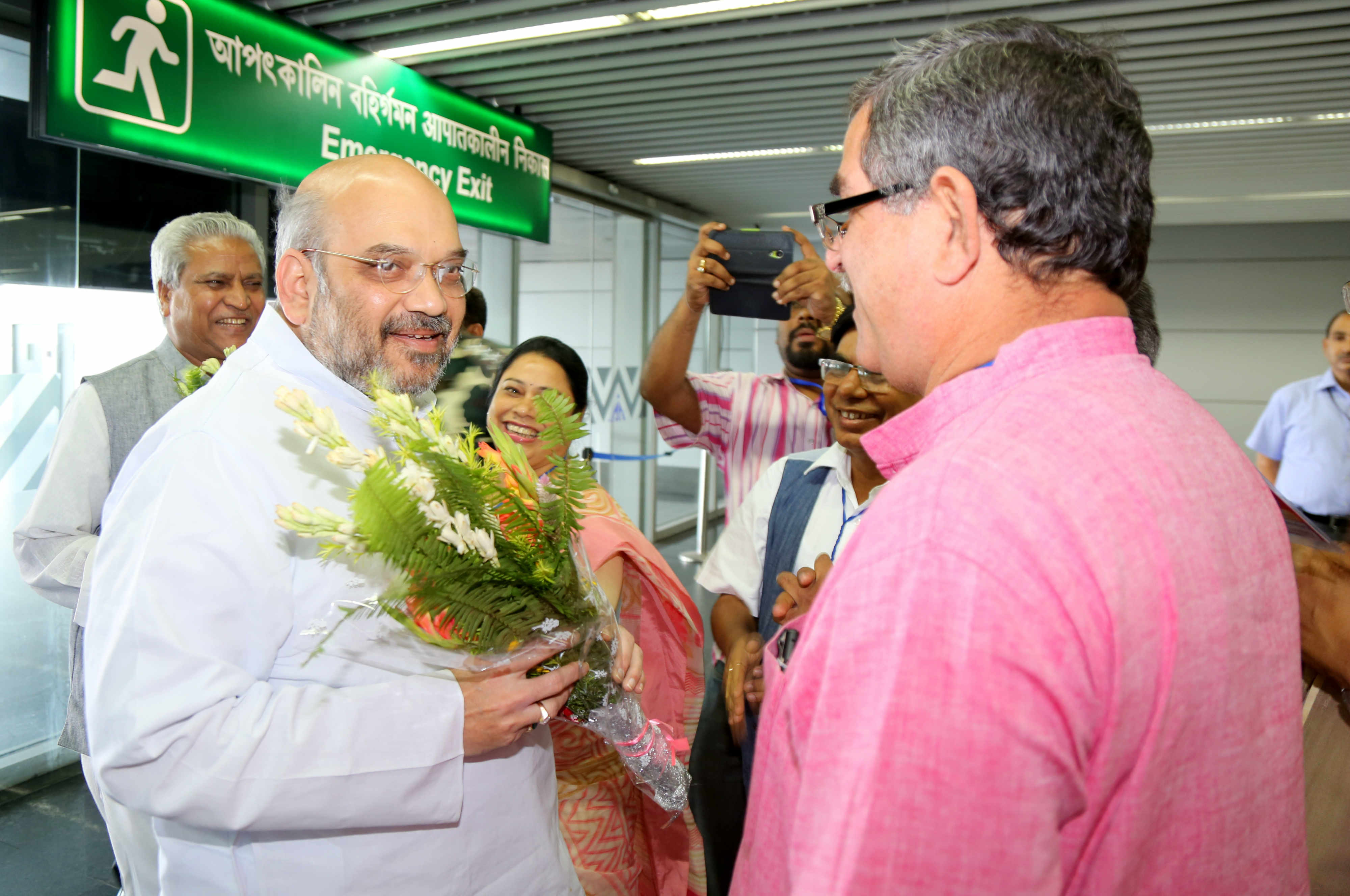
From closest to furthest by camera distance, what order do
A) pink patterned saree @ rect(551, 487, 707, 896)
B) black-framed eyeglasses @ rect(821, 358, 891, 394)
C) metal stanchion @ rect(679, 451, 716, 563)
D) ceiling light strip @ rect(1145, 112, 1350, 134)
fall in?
pink patterned saree @ rect(551, 487, 707, 896)
black-framed eyeglasses @ rect(821, 358, 891, 394)
ceiling light strip @ rect(1145, 112, 1350, 134)
metal stanchion @ rect(679, 451, 716, 563)

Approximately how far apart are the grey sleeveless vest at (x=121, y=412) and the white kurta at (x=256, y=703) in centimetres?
119

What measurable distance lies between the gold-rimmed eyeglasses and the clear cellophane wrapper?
54cm

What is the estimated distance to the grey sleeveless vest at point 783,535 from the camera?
80.7 inches

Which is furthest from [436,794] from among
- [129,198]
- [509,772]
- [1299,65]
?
[1299,65]

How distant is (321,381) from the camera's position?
1422 millimetres

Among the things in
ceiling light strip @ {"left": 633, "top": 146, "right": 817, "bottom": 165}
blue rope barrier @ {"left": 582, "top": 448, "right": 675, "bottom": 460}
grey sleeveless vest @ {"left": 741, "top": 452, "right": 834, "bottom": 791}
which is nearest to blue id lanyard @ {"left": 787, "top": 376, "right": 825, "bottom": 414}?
grey sleeveless vest @ {"left": 741, "top": 452, "right": 834, "bottom": 791}

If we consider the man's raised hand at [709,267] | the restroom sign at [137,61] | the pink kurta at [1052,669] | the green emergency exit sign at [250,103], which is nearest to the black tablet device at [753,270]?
the man's raised hand at [709,267]

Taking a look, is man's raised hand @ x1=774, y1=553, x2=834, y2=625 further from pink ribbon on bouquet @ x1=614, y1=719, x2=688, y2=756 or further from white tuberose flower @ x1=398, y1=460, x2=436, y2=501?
white tuberose flower @ x1=398, y1=460, x2=436, y2=501

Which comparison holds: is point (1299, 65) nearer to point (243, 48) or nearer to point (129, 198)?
point (243, 48)

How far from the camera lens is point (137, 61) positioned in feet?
10.1

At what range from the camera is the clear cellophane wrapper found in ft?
3.86

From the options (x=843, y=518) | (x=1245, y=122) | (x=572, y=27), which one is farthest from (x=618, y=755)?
(x=1245, y=122)

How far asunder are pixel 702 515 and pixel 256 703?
732cm

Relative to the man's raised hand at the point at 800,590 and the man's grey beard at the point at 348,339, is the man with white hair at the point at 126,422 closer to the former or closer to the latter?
the man's grey beard at the point at 348,339
